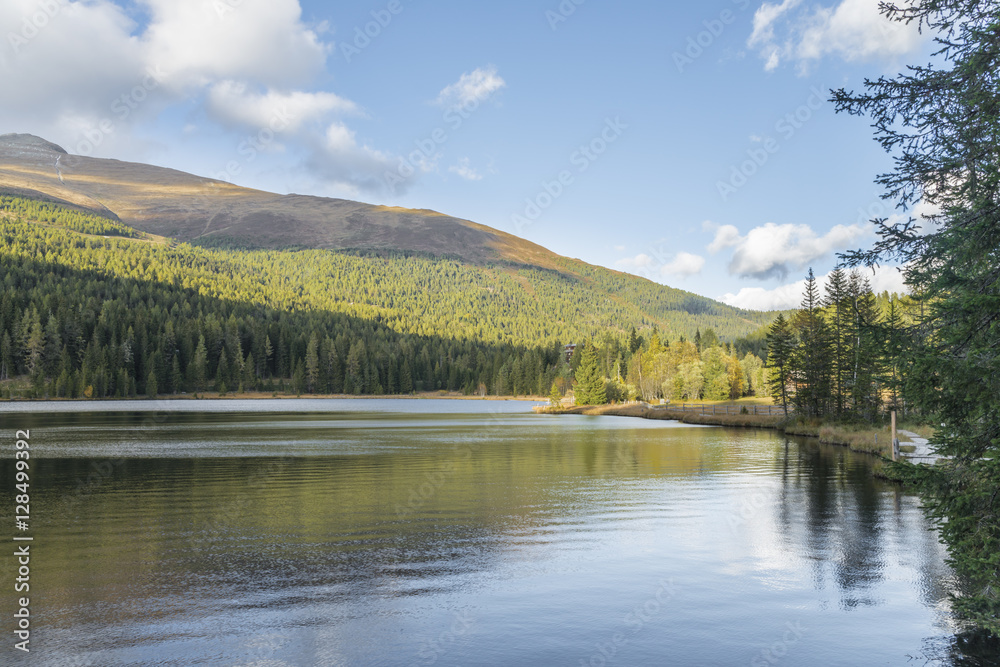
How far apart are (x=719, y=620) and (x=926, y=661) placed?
3559 millimetres

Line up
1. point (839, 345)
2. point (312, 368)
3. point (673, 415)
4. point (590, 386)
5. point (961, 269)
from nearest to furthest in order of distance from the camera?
point (961, 269) → point (839, 345) → point (673, 415) → point (590, 386) → point (312, 368)

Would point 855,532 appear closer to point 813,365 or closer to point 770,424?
point 813,365

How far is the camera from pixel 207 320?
617ft

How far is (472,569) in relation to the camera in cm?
1661

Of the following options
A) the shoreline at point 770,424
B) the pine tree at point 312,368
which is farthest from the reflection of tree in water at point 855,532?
the pine tree at point 312,368

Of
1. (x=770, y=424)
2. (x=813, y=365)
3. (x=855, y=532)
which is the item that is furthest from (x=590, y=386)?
(x=855, y=532)

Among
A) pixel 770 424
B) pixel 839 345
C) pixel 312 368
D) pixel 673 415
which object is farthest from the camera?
pixel 312 368

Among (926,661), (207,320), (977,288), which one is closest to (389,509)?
(926,661)

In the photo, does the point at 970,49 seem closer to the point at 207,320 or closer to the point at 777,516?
the point at 777,516

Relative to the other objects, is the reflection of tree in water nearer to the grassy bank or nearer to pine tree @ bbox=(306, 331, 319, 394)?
the grassy bank

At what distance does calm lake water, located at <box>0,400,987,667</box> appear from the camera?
11664 millimetres

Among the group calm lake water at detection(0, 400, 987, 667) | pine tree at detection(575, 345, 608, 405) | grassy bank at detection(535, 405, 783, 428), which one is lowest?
grassy bank at detection(535, 405, 783, 428)

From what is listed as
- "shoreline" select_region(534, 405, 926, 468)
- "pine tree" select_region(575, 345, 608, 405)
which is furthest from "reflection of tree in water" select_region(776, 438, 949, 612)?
"pine tree" select_region(575, 345, 608, 405)

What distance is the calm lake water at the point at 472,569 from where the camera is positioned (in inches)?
459
